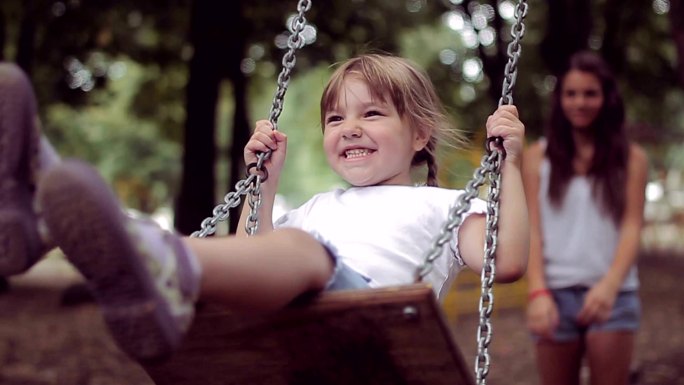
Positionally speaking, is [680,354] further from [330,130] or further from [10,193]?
[10,193]

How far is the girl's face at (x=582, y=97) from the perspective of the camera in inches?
155

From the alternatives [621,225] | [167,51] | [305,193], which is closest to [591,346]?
[621,225]

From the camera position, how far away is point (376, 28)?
12.9 metres

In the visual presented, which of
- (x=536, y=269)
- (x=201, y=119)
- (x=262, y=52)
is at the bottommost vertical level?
(x=201, y=119)

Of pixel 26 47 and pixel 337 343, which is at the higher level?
pixel 337 343

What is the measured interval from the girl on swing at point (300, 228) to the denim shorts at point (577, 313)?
924mm

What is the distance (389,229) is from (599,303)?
50.3 inches

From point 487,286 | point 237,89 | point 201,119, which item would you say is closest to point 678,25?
point 487,286

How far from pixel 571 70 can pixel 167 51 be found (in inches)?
460

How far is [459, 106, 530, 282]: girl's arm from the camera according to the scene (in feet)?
8.74

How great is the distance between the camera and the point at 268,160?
10.7 feet

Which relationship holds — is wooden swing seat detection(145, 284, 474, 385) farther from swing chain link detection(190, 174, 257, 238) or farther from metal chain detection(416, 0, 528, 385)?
swing chain link detection(190, 174, 257, 238)

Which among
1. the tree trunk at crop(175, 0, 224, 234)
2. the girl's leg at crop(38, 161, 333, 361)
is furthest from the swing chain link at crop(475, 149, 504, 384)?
the tree trunk at crop(175, 0, 224, 234)

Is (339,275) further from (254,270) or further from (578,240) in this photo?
(578,240)
